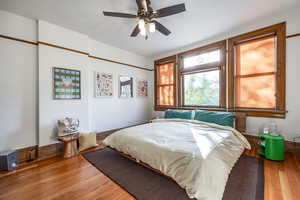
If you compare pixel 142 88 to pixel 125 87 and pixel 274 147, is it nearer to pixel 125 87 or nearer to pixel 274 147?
pixel 125 87

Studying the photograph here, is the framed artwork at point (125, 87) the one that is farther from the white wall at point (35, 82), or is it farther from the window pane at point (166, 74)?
the window pane at point (166, 74)

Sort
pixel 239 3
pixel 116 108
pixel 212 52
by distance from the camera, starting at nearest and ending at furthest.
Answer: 1. pixel 239 3
2. pixel 212 52
3. pixel 116 108

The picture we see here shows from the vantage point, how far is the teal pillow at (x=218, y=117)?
9.00 feet

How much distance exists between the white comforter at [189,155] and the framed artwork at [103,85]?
5.38ft

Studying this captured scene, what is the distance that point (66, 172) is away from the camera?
6.62 ft

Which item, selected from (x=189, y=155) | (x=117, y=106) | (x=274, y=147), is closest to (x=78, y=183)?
(x=189, y=155)

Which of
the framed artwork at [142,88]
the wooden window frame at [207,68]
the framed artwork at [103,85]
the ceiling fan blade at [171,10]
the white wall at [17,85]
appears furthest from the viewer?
the framed artwork at [142,88]

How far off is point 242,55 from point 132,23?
2.65m

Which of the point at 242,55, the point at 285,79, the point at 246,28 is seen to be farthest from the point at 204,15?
the point at 285,79

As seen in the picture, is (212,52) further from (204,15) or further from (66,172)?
Answer: (66,172)

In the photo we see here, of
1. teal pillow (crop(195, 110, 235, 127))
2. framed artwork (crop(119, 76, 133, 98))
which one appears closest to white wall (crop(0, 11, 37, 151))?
framed artwork (crop(119, 76, 133, 98))

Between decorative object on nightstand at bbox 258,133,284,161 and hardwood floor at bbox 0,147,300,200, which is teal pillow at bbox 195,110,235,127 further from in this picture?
hardwood floor at bbox 0,147,300,200

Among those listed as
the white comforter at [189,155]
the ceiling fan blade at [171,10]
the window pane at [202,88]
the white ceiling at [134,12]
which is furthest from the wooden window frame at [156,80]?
the ceiling fan blade at [171,10]

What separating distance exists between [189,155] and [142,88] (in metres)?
3.56
